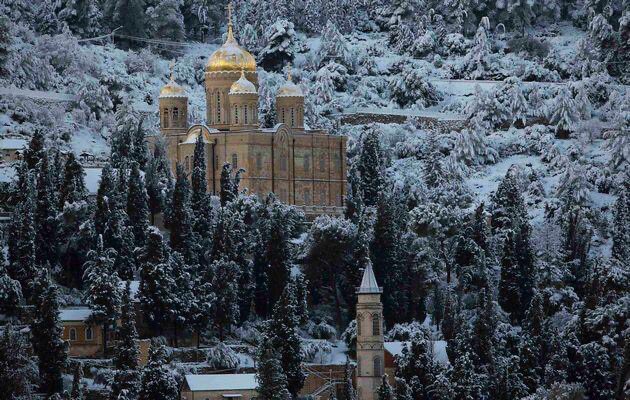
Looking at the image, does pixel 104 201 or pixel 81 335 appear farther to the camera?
pixel 104 201

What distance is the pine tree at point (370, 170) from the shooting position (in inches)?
4227

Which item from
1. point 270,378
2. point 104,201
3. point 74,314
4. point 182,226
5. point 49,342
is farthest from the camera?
point 182,226

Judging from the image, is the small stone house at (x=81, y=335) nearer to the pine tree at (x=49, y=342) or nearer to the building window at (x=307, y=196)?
the pine tree at (x=49, y=342)

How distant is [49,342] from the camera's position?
85.8m

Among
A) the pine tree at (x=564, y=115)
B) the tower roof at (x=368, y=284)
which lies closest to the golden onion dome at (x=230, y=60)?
the pine tree at (x=564, y=115)

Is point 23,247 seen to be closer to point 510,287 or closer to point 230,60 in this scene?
point 510,287

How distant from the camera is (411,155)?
11906 centimetres

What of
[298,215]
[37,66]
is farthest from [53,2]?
[298,215]

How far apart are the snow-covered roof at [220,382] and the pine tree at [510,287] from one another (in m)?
13.6

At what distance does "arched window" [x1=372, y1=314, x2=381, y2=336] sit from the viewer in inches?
3588

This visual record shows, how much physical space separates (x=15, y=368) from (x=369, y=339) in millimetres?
13794

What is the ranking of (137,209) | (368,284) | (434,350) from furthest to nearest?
1. (137,209)
2. (434,350)
3. (368,284)

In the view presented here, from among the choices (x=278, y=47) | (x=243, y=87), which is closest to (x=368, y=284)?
(x=243, y=87)

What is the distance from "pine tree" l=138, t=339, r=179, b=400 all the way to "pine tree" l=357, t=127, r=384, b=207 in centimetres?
2304
